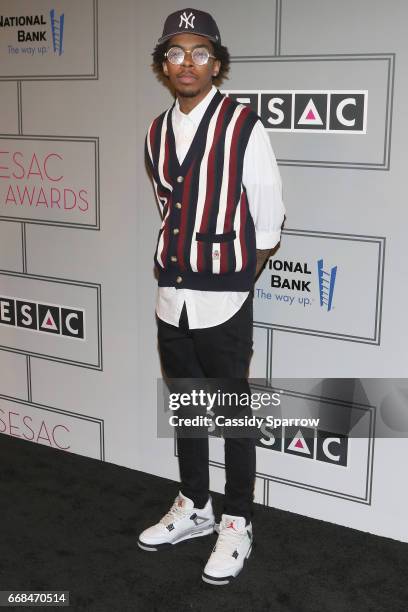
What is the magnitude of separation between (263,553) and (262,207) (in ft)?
3.39

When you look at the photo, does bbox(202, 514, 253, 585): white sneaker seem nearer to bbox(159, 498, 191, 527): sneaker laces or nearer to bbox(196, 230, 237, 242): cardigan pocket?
bbox(159, 498, 191, 527): sneaker laces

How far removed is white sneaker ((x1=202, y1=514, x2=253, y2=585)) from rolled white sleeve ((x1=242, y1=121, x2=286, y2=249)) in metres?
0.84

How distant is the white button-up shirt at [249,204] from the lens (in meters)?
2.14

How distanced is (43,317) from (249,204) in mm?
1170

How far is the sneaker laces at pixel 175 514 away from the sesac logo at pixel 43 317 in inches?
30.9

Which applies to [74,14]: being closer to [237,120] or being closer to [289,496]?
[237,120]

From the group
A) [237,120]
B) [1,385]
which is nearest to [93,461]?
[1,385]

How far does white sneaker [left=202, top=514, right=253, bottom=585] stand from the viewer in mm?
2225

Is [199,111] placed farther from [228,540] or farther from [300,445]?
[228,540]

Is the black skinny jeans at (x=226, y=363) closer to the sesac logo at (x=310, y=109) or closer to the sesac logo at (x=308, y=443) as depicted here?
the sesac logo at (x=308, y=443)

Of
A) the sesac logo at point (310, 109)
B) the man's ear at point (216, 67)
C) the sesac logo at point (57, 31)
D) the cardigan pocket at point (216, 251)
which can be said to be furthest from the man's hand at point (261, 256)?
the sesac logo at point (57, 31)

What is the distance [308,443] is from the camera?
256cm

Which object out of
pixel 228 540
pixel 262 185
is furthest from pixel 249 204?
pixel 228 540

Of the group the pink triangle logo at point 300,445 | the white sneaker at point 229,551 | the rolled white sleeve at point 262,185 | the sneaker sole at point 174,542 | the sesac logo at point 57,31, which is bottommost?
the sneaker sole at point 174,542
